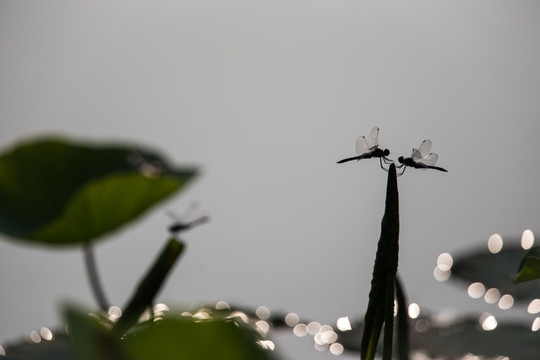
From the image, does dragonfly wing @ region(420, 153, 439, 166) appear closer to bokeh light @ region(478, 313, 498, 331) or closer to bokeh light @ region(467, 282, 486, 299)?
bokeh light @ region(478, 313, 498, 331)

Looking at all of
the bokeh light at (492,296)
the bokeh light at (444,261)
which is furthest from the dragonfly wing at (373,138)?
the bokeh light at (444,261)

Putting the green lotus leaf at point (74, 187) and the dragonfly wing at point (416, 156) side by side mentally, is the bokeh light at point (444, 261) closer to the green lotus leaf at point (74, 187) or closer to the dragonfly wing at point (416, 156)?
the green lotus leaf at point (74, 187)

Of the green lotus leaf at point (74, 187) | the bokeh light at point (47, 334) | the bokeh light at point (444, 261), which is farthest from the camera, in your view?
the bokeh light at point (444, 261)

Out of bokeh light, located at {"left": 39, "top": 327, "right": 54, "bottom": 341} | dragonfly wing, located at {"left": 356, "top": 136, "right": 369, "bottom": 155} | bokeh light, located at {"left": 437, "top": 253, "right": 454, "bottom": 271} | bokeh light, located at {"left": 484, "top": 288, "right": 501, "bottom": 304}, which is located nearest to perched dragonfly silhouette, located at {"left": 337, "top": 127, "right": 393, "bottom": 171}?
dragonfly wing, located at {"left": 356, "top": 136, "right": 369, "bottom": 155}

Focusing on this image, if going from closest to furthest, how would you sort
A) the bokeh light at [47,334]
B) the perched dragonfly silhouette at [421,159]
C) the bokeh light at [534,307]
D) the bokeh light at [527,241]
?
the perched dragonfly silhouette at [421,159], the bokeh light at [47,334], the bokeh light at [534,307], the bokeh light at [527,241]

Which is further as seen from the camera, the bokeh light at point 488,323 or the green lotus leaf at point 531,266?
the bokeh light at point 488,323

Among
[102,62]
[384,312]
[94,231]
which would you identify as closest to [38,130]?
[102,62]

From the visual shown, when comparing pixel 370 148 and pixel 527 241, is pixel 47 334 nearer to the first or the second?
pixel 370 148

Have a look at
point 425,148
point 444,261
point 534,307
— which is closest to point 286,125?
point 444,261
